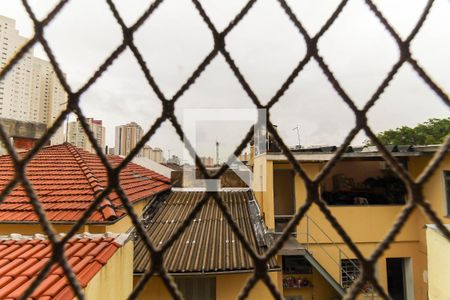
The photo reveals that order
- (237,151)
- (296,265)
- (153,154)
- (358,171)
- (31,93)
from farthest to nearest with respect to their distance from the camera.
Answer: (153,154) → (358,171) → (296,265) → (31,93) → (237,151)

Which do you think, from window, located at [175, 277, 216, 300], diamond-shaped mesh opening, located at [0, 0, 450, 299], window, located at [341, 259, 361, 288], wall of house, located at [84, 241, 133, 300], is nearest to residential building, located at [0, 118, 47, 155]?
window, located at [175, 277, 216, 300]

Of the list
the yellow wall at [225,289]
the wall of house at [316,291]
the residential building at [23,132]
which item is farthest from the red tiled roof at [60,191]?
the wall of house at [316,291]

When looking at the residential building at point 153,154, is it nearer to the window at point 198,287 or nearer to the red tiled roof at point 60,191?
the red tiled roof at point 60,191

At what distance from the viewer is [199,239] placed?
440 centimetres

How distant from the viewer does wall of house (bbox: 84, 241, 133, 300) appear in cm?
155

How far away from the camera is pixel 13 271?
5.29ft

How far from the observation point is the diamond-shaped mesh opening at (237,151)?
58 centimetres

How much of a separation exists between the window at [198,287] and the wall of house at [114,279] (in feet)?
5.65

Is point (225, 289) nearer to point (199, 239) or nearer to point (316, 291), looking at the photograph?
point (199, 239)

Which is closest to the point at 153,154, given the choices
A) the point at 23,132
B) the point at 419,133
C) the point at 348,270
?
the point at 23,132

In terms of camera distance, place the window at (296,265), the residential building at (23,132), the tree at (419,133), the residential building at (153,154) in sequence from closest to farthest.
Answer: the residential building at (23,132) → the window at (296,265) → the residential building at (153,154) → the tree at (419,133)

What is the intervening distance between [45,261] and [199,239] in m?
2.88

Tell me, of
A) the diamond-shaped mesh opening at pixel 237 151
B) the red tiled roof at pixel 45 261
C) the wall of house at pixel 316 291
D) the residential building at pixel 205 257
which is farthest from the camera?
the wall of house at pixel 316 291

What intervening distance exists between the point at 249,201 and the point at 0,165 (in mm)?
4667
